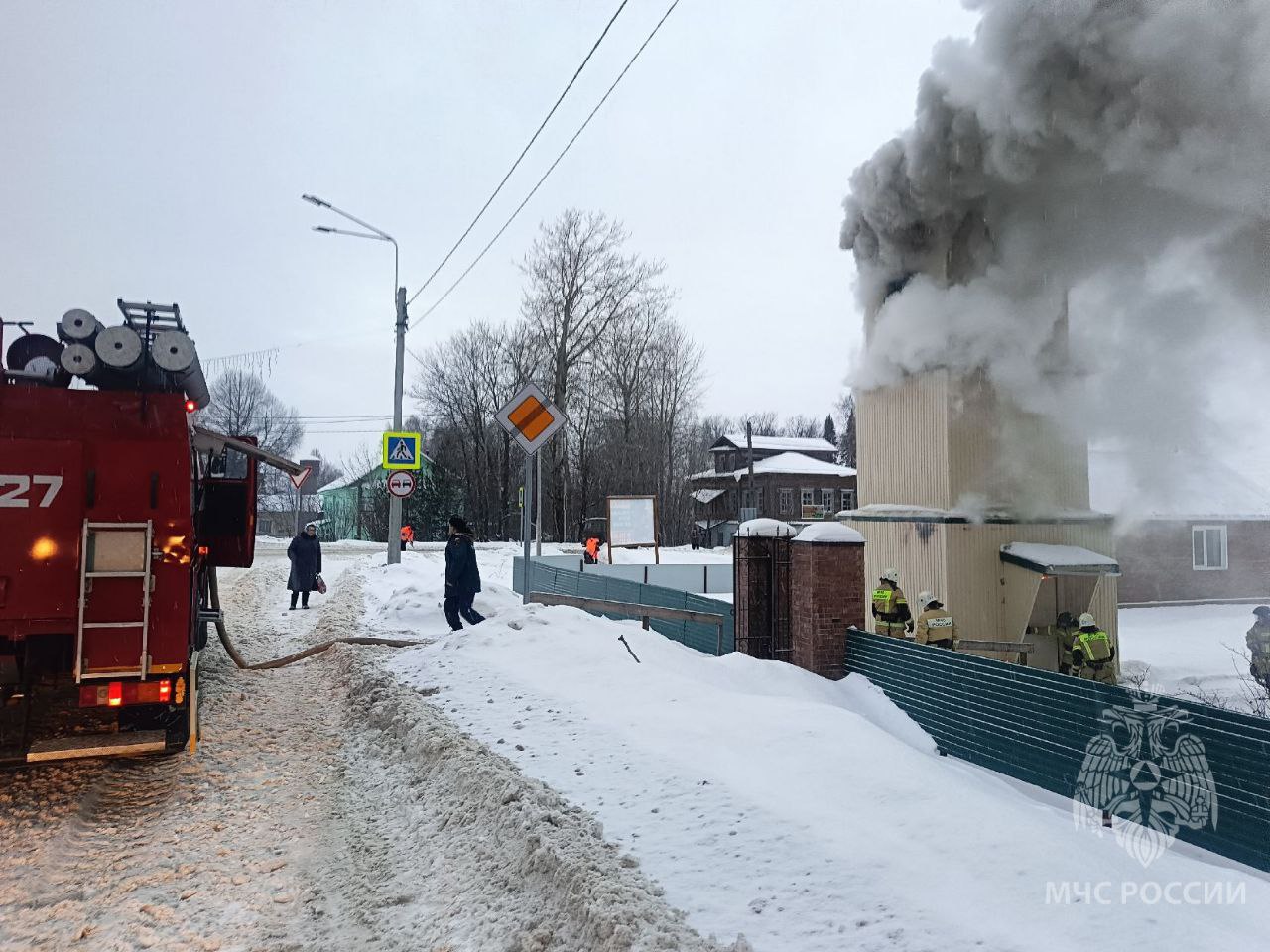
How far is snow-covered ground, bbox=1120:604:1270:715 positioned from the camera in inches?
499

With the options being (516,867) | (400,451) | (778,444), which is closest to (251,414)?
(778,444)

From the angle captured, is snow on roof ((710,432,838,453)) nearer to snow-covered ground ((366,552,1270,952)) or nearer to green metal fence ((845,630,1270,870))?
green metal fence ((845,630,1270,870))

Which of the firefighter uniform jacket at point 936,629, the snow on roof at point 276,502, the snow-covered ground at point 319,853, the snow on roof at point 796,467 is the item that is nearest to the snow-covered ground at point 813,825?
the snow-covered ground at point 319,853

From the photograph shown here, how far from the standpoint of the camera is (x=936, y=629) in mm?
8695

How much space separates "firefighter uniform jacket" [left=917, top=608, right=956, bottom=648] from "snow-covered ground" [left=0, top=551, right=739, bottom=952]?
17.1 feet

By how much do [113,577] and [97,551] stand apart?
19 cm

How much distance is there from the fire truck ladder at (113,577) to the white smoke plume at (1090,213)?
402 inches

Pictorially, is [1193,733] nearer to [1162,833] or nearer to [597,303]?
[1162,833]

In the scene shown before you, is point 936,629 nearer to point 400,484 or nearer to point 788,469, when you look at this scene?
point 400,484

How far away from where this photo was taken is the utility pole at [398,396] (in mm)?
17609

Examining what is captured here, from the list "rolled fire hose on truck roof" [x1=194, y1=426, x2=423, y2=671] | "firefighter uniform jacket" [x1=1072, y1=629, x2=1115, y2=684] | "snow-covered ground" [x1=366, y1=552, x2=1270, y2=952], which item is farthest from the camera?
"firefighter uniform jacket" [x1=1072, y1=629, x2=1115, y2=684]

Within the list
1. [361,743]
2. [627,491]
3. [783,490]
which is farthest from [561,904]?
[783,490]

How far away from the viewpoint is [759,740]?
513cm

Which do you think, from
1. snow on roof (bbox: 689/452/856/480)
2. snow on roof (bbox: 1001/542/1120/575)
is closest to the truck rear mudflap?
snow on roof (bbox: 1001/542/1120/575)
